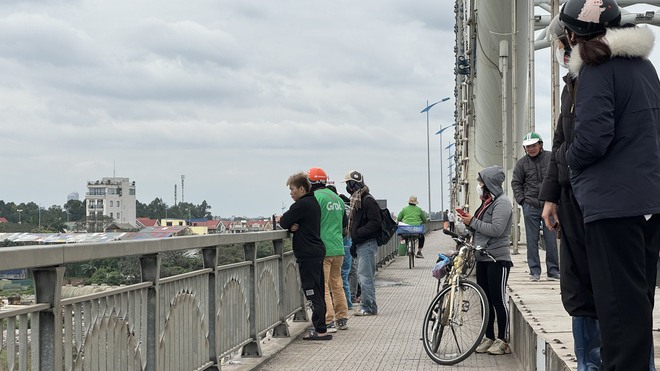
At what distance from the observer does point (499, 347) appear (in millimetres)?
10516

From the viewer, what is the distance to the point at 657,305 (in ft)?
32.9

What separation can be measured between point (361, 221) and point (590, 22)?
33.7 feet

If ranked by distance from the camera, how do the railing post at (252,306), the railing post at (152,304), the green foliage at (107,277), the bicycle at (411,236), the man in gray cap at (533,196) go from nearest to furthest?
the green foliage at (107,277) → the railing post at (152,304) → the railing post at (252,306) → the man in gray cap at (533,196) → the bicycle at (411,236)

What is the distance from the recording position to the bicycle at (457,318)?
391 inches

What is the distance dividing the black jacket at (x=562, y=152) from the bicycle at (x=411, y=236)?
79.1 feet

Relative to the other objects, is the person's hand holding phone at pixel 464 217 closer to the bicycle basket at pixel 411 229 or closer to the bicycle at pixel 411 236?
the bicycle at pixel 411 236

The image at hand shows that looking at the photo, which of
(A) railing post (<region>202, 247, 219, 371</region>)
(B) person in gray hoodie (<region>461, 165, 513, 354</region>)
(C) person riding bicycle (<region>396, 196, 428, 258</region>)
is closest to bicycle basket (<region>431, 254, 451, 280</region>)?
(B) person in gray hoodie (<region>461, 165, 513, 354</region>)

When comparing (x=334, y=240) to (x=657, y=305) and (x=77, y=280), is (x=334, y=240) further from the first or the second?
(x=77, y=280)

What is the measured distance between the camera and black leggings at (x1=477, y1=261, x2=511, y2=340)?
10.3 m

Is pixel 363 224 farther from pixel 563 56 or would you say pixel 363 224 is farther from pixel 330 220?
pixel 563 56

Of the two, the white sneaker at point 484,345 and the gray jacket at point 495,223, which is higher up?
the gray jacket at point 495,223

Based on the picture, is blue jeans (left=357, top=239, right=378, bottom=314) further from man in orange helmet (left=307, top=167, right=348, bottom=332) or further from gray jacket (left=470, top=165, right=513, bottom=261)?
gray jacket (left=470, top=165, right=513, bottom=261)

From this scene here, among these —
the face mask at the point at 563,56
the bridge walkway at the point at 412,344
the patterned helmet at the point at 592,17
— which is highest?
the patterned helmet at the point at 592,17

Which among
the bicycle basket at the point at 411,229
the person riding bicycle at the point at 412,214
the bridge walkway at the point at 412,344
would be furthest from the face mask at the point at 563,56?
the person riding bicycle at the point at 412,214
